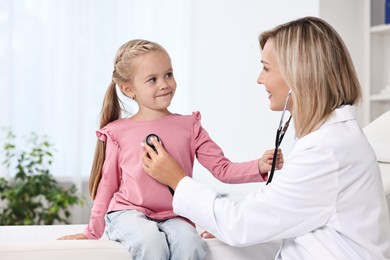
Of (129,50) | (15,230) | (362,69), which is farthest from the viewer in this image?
(362,69)

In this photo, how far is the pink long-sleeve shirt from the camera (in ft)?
5.53

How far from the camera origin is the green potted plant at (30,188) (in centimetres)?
364

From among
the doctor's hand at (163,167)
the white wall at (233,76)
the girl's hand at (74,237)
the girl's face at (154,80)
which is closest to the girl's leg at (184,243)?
the doctor's hand at (163,167)

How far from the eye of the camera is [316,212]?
1.36 metres

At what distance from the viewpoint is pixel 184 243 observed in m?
1.54

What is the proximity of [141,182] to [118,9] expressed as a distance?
2.47 metres

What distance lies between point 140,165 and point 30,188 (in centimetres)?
214

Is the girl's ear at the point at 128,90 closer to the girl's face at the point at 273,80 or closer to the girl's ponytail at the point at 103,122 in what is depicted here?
the girl's ponytail at the point at 103,122

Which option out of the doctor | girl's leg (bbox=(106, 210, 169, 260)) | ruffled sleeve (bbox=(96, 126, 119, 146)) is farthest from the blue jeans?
ruffled sleeve (bbox=(96, 126, 119, 146))

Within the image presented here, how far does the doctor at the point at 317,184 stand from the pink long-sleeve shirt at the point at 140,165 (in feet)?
0.76

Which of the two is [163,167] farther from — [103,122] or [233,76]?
[233,76]

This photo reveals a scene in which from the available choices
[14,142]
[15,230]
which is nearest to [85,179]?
[14,142]

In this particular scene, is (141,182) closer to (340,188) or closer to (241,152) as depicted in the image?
(340,188)

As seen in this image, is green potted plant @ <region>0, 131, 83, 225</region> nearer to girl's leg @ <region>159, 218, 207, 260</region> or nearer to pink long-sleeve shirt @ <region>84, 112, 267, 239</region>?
pink long-sleeve shirt @ <region>84, 112, 267, 239</region>
